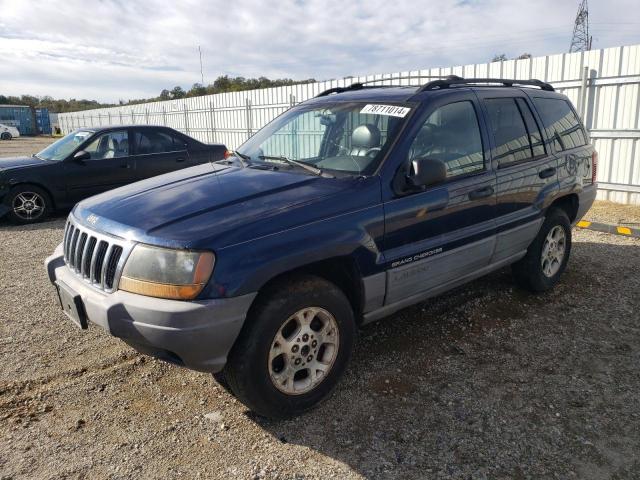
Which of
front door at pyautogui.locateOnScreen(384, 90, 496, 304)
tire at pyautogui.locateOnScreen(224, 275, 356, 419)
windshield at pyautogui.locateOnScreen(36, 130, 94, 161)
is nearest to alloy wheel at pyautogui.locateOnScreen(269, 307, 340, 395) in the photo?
tire at pyautogui.locateOnScreen(224, 275, 356, 419)

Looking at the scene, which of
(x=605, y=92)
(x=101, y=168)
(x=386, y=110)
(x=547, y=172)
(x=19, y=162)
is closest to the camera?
(x=386, y=110)

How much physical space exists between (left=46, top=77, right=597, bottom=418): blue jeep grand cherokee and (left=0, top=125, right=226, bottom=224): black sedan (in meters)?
5.27

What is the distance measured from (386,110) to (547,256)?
92.0 inches

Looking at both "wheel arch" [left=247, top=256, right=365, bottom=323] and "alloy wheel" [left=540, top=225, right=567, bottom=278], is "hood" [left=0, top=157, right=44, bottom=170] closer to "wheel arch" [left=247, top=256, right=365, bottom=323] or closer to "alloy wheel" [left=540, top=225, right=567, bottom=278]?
"wheel arch" [left=247, top=256, right=365, bottom=323]

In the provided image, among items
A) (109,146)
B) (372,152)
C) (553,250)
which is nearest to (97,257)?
(372,152)

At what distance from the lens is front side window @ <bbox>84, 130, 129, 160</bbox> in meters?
8.52

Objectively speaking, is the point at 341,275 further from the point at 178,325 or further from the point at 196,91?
Result: the point at 196,91

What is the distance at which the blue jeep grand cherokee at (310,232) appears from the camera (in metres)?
2.49

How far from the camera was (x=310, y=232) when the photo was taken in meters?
2.74

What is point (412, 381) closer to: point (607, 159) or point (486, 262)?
point (486, 262)

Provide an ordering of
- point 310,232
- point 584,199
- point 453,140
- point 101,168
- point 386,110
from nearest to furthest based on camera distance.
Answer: point 310,232
point 386,110
point 453,140
point 584,199
point 101,168

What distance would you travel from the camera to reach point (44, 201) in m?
8.26

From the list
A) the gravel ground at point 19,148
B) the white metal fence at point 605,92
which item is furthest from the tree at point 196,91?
the white metal fence at point 605,92

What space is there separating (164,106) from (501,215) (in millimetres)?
25511
